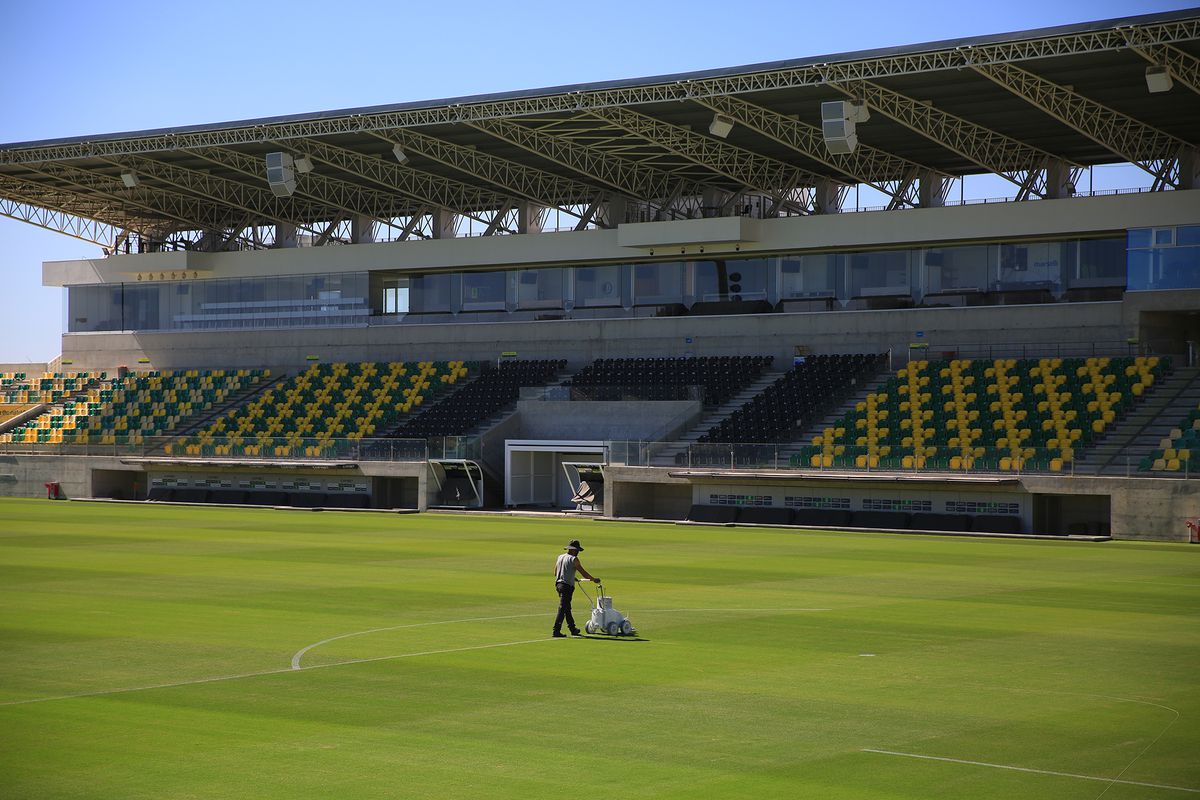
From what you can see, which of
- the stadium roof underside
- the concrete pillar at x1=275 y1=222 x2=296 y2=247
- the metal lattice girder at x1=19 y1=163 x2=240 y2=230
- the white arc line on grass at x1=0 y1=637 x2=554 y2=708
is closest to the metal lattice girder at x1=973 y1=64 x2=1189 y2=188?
the stadium roof underside

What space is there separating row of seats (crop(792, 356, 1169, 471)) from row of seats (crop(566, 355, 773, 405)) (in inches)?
266

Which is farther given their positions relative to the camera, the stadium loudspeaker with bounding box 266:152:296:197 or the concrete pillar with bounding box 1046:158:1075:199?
the stadium loudspeaker with bounding box 266:152:296:197

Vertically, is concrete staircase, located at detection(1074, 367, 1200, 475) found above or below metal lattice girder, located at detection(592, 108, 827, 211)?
below

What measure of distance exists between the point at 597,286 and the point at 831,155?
1440 cm

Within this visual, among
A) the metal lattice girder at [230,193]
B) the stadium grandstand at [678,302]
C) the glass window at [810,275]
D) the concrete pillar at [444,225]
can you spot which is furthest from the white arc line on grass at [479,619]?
the metal lattice girder at [230,193]

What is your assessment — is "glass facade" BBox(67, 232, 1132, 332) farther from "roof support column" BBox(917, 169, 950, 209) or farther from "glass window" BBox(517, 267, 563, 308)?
"roof support column" BBox(917, 169, 950, 209)

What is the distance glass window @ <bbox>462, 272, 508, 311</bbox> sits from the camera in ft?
237

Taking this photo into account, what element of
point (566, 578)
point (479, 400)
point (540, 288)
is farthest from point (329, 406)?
point (566, 578)

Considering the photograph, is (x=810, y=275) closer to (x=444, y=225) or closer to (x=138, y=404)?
(x=444, y=225)

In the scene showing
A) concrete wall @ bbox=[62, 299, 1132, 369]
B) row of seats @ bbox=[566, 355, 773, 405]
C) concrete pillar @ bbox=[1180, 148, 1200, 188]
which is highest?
concrete pillar @ bbox=[1180, 148, 1200, 188]

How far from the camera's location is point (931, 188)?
62.6 meters

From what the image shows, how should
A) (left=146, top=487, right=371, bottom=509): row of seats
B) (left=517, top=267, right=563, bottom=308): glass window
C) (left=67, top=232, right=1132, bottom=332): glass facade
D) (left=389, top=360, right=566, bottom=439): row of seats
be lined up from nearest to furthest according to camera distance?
(left=67, top=232, right=1132, bottom=332): glass facade
(left=146, top=487, right=371, bottom=509): row of seats
(left=389, top=360, right=566, bottom=439): row of seats
(left=517, top=267, right=563, bottom=308): glass window

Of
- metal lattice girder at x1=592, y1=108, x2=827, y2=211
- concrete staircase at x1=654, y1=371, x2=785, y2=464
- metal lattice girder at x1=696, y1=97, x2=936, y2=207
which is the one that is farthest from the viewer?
concrete staircase at x1=654, y1=371, x2=785, y2=464

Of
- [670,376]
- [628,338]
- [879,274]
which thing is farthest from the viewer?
[628,338]
